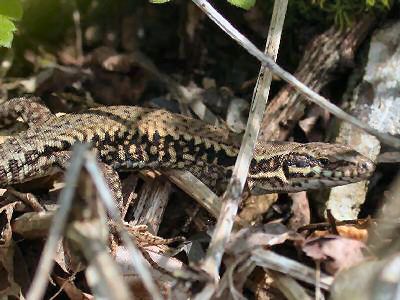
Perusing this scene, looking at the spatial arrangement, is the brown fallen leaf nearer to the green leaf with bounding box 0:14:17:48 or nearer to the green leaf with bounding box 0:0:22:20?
the green leaf with bounding box 0:14:17:48

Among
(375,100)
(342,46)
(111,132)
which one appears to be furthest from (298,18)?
(111,132)

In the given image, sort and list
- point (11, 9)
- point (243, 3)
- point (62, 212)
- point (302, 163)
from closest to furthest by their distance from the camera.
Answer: point (62, 212), point (243, 3), point (11, 9), point (302, 163)

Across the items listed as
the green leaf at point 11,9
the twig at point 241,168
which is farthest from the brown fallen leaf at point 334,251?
the green leaf at point 11,9

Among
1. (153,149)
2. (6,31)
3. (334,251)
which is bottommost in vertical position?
(153,149)

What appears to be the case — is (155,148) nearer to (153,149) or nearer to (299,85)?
(153,149)

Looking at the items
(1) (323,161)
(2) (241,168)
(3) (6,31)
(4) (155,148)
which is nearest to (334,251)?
(2) (241,168)

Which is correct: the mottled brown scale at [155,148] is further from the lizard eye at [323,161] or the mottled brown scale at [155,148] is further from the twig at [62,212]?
the twig at [62,212]

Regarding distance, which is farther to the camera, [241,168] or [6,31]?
[6,31]

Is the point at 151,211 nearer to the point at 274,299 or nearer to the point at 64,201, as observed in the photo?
the point at 274,299
